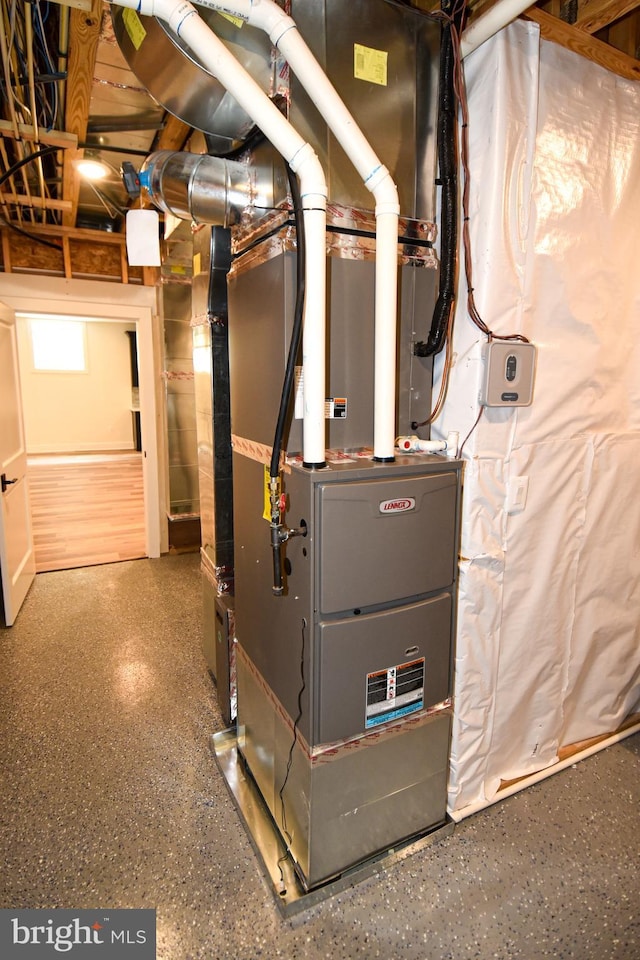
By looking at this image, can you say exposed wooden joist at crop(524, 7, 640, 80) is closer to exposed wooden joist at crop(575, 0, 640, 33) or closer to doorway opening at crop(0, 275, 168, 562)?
exposed wooden joist at crop(575, 0, 640, 33)

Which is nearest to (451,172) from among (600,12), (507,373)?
(507,373)

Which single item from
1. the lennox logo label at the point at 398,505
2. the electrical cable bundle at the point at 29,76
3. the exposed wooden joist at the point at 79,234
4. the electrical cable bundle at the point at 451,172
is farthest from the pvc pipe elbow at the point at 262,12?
the exposed wooden joist at the point at 79,234

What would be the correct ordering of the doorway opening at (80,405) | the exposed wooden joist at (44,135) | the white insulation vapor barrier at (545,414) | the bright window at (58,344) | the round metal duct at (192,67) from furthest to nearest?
1. the bright window at (58,344)
2. the doorway opening at (80,405)
3. the exposed wooden joist at (44,135)
4. the white insulation vapor barrier at (545,414)
5. the round metal duct at (192,67)

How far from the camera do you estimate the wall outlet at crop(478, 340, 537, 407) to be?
1.49m

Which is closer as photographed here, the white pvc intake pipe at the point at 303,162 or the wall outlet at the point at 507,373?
the white pvc intake pipe at the point at 303,162

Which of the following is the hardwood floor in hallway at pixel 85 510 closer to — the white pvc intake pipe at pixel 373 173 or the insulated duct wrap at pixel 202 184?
the insulated duct wrap at pixel 202 184

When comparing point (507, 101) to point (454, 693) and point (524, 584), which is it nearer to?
point (524, 584)

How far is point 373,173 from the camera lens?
1312 mm

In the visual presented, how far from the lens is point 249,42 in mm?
1376

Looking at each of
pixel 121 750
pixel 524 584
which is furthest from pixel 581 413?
pixel 121 750

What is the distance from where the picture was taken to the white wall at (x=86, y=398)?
29.3ft

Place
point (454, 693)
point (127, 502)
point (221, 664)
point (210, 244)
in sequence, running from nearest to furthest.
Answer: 1. point (454, 693)
2. point (210, 244)
3. point (221, 664)
4. point (127, 502)

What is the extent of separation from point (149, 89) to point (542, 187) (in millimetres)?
1323

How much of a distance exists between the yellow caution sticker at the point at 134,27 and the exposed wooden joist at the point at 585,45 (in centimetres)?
116
